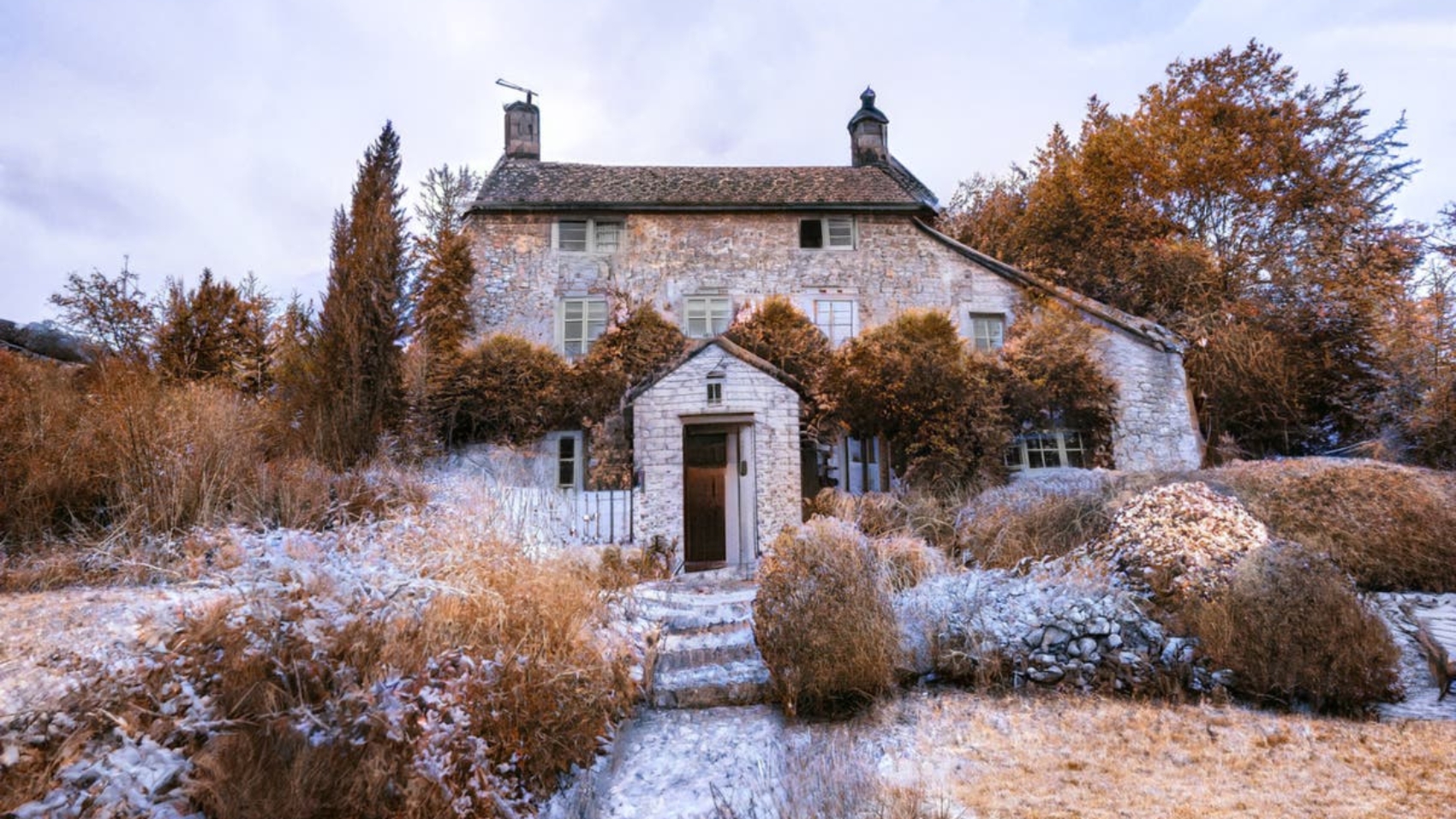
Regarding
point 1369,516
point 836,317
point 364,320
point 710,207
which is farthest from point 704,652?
point 710,207

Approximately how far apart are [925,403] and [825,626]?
720 centimetres

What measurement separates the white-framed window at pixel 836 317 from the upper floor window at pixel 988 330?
8.22 feet

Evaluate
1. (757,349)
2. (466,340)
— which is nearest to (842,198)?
(757,349)

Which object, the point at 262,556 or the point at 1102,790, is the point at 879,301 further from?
the point at 262,556

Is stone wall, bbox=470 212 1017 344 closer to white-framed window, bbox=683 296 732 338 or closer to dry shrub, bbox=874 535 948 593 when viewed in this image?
white-framed window, bbox=683 296 732 338

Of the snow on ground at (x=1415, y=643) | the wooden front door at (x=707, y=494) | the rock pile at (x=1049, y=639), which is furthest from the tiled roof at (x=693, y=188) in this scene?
the snow on ground at (x=1415, y=643)

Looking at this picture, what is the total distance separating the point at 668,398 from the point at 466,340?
5203 millimetres

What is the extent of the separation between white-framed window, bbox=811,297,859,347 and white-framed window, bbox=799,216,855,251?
1.22 m

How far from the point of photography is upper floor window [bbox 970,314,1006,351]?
13977 mm

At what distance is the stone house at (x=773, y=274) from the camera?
12836mm

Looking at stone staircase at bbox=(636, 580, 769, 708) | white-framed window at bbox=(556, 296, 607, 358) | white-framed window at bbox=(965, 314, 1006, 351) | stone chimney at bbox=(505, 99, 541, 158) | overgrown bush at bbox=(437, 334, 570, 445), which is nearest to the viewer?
stone staircase at bbox=(636, 580, 769, 708)

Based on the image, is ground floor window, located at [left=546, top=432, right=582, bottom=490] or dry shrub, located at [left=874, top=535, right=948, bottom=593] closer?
dry shrub, located at [left=874, top=535, right=948, bottom=593]

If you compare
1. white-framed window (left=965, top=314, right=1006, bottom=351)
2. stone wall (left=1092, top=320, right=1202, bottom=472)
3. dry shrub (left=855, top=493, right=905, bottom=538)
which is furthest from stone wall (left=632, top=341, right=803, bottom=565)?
stone wall (left=1092, top=320, right=1202, bottom=472)

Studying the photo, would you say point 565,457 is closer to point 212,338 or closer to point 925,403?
point 212,338
